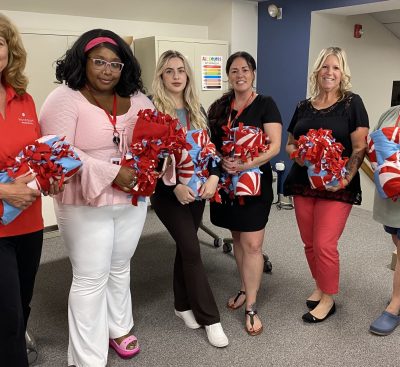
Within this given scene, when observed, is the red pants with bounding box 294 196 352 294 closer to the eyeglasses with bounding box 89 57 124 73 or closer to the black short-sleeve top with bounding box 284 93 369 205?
the black short-sleeve top with bounding box 284 93 369 205

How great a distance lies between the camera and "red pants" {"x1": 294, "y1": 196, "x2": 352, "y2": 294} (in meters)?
2.31

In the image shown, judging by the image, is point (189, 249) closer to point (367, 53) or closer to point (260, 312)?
point (260, 312)

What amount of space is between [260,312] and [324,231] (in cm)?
67

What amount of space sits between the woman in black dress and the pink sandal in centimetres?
64

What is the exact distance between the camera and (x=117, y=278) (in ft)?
6.77

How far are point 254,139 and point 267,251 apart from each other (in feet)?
5.34

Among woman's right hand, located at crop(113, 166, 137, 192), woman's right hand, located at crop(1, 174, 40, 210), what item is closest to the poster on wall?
woman's right hand, located at crop(113, 166, 137, 192)

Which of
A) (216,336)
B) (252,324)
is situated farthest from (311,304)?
(216,336)

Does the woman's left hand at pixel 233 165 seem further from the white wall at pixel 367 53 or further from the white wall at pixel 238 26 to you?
the white wall at pixel 238 26

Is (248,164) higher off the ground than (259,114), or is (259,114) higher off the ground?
(259,114)

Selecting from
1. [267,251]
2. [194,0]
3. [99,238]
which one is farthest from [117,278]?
[194,0]

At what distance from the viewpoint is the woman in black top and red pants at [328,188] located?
7.30 ft

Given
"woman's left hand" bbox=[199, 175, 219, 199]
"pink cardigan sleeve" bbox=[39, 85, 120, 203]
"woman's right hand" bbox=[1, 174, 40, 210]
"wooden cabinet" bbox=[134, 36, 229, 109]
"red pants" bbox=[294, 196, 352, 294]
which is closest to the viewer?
"woman's right hand" bbox=[1, 174, 40, 210]

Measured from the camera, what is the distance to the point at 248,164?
218cm
